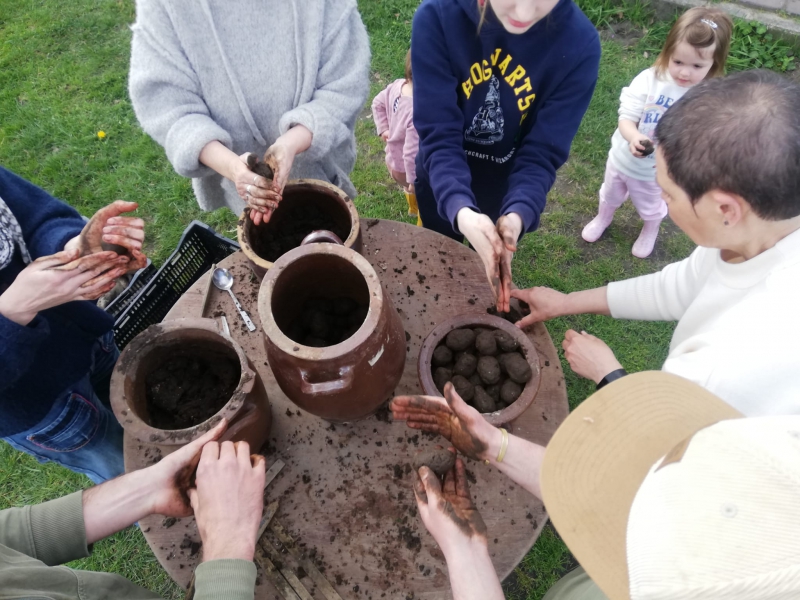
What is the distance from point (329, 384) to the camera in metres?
1.25

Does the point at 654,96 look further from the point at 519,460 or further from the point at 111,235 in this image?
the point at 111,235

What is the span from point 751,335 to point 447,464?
33.6 inches

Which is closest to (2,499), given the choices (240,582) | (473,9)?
(240,582)

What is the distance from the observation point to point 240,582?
1204 millimetres

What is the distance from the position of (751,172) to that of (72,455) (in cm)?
237

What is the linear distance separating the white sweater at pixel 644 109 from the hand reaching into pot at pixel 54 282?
8.47 feet

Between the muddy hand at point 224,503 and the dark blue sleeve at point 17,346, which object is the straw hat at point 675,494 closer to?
the muddy hand at point 224,503

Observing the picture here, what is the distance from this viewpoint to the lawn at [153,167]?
2693 mm

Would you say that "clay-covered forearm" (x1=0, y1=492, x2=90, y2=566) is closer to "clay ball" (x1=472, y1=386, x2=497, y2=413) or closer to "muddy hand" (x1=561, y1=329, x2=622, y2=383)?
"clay ball" (x1=472, y1=386, x2=497, y2=413)

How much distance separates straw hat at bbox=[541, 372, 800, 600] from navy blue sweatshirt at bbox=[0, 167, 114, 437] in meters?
1.47

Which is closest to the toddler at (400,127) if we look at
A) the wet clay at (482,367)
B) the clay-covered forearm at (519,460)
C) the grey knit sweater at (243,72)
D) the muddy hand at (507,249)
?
the grey knit sweater at (243,72)

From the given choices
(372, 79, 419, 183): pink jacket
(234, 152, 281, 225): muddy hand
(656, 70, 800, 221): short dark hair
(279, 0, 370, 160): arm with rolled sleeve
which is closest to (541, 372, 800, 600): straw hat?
(656, 70, 800, 221): short dark hair

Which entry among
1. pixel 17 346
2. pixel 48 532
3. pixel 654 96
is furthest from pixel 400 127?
pixel 48 532

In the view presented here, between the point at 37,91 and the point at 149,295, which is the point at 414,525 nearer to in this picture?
the point at 149,295
